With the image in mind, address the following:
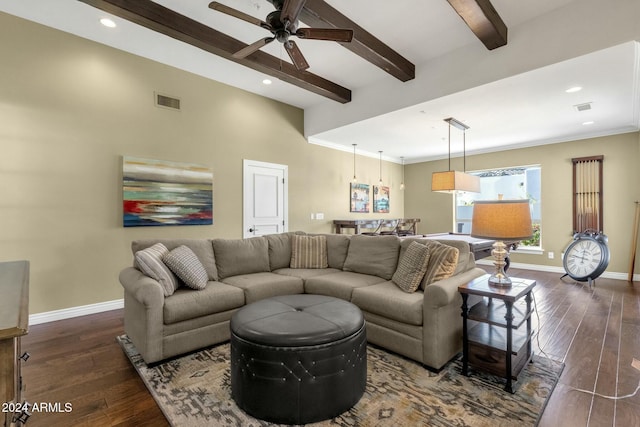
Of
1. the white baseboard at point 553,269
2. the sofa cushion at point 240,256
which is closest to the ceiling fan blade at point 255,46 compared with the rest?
the sofa cushion at point 240,256

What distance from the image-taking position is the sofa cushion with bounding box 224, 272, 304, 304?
2930 mm

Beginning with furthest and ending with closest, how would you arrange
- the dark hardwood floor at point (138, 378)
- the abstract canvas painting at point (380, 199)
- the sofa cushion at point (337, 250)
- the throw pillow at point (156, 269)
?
the abstract canvas painting at point (380, 199) < the sofa cushion at point (337, 250) < the throw pillow at point (156, 269) < the dark hardwood floor at point (138, 378)

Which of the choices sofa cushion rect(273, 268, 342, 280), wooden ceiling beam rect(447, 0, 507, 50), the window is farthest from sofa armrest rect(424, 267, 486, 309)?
the window

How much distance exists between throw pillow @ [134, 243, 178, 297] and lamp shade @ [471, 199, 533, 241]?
8.26 ft

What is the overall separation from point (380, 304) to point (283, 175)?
3.57 m

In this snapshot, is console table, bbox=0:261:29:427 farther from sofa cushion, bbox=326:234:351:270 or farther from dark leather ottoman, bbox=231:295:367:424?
sofa cushion, bbox=326:234:351:270

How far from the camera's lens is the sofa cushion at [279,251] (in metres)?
3.73

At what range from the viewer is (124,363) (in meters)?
2.41

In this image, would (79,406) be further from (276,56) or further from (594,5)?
(594,5)

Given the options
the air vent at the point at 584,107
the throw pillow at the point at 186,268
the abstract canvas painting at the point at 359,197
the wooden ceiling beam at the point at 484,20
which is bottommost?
the throw pillow at the point at 186,268

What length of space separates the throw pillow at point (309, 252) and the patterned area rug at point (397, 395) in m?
1.48

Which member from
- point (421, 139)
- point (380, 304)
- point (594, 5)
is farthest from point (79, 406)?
point (421, 139)

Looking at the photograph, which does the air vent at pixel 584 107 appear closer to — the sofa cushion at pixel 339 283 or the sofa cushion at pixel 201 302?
the sofa cushion at pixel 339 283

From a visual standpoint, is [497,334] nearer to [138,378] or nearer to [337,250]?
[337,250]
